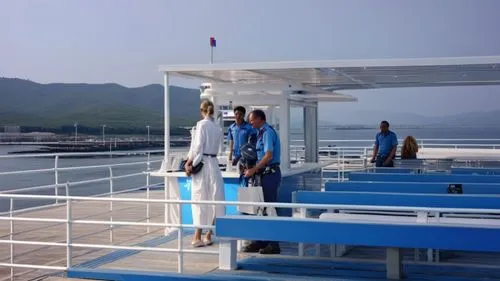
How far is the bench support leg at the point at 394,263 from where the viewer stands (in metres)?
6.05

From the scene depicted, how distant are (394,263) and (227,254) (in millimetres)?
1702

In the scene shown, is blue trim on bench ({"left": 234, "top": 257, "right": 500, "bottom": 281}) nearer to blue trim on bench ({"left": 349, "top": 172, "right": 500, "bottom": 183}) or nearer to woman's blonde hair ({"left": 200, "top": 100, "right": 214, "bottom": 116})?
woman's blonde hair ({"left": 200, "top": 100, "right": 214, "bottom": 116})

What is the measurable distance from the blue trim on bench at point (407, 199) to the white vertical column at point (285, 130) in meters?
2.41

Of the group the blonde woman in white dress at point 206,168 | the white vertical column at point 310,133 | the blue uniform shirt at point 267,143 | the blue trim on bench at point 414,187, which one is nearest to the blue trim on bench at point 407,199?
the blue uniform shirt at point 267,143

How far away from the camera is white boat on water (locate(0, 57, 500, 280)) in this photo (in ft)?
19.7

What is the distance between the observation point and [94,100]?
191125 mm

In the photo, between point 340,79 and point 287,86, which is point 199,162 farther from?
point 340,79

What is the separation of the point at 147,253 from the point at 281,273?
2.11 m

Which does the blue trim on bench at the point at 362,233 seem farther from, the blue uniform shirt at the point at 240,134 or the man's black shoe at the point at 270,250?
the blue uniform shirt at the point at 240,134

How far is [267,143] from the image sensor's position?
25.6 feet

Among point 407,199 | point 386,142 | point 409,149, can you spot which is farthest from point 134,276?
point 409,149

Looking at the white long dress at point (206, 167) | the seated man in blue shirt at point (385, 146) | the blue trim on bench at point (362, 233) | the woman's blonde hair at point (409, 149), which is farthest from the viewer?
the woman's blonde hair at point (409, 149)

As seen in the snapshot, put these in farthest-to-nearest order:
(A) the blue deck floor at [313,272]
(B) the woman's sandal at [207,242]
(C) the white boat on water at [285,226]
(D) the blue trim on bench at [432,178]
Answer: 1. (D) the blue trim on bench at [432,178]
2. (B) the woman's sandal at [207,242]
3. (A) the blue deck floor at [313,272]
4. (C) the white boat on water at [285,226]

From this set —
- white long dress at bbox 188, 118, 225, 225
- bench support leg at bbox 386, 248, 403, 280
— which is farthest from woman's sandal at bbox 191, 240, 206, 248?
bench support leg at bbox 386, 248, 403, 280
